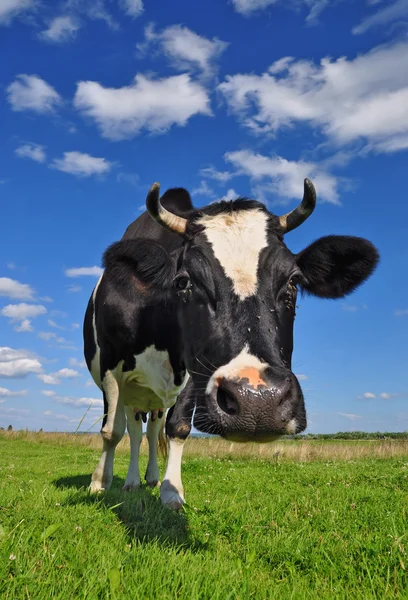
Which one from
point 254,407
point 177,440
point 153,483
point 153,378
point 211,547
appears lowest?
point 211,547

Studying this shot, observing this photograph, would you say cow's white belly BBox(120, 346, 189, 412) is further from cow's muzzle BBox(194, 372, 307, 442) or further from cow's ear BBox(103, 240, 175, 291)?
cow's muzzle BBox(194, 372, 307, 442)

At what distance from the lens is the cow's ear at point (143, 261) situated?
6426 millimetres

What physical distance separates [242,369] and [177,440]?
354 cm

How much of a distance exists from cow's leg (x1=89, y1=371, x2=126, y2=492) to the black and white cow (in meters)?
0.02

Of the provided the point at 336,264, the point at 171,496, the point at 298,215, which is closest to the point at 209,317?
the point at 298,215

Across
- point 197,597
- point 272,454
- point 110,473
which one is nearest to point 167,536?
point 197,597

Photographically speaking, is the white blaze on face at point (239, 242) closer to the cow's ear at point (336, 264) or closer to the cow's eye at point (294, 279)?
the cow's eye at point (294, 279)

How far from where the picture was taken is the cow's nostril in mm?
3570

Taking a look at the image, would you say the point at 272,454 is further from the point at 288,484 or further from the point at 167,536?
the point at 167,536

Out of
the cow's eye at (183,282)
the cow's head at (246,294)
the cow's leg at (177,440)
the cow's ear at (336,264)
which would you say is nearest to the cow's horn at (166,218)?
the cow's head at (246,294)

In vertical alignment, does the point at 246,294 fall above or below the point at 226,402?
above

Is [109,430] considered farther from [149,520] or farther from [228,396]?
[228,396]

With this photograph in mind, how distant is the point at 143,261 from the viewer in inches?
255

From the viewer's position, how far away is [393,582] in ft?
11.7
